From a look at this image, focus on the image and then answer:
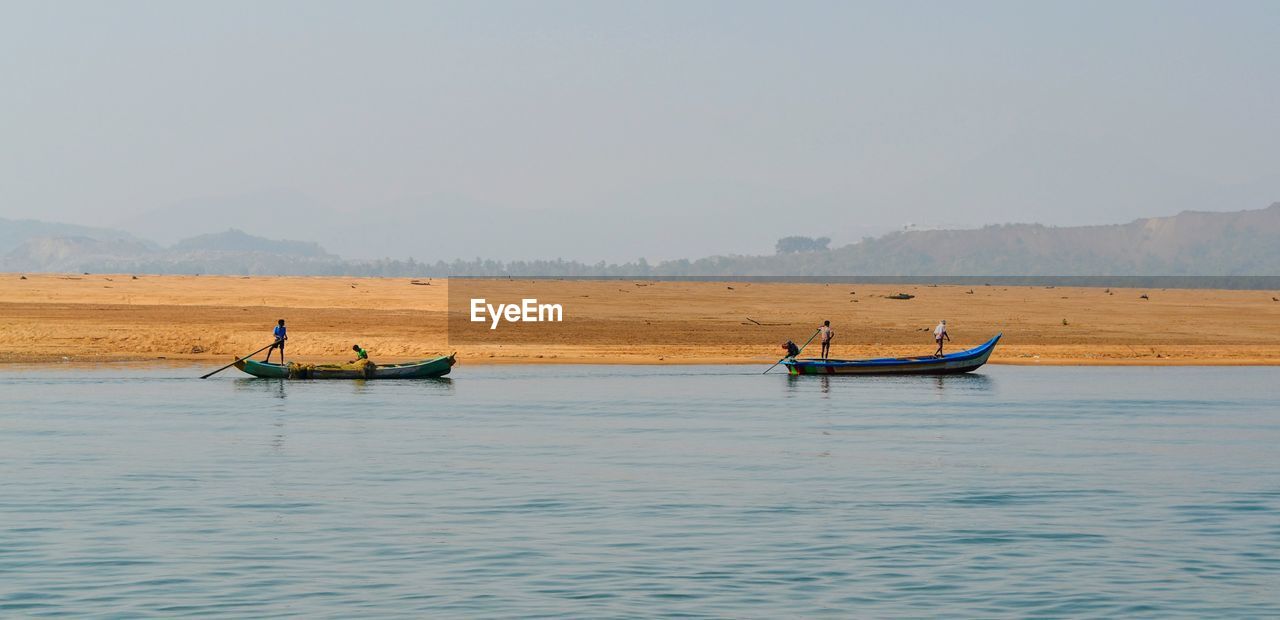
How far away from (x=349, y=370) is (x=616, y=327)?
19.4 meters

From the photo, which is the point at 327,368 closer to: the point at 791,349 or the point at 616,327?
the point at 791,349

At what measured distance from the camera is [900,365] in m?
48.4

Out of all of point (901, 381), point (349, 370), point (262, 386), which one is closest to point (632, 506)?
point (349, 370)

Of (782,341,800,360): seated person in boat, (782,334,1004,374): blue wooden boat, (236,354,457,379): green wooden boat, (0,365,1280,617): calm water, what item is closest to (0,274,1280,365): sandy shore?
(782,341,800,360): seated person in boat

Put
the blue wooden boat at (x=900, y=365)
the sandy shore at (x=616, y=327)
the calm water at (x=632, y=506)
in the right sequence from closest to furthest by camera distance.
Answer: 1. the calm water at (x=632, y=506)
2. the blue wooden boat at (x=900, y=365)
3. the sandy shore at (x=616, y=327)

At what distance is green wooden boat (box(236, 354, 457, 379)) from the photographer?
44.2 m

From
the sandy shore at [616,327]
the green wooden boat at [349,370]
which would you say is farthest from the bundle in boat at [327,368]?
the sandy shore at [616,327]

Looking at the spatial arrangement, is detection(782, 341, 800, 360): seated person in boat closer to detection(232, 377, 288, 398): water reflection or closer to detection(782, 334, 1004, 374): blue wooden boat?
detection(782, 334, 1004, 374): blue wooden boat

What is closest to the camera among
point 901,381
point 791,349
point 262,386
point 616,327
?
point 262,386

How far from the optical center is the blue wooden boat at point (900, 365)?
47969 millimetres

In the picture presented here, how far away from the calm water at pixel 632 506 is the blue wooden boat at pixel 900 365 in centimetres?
777

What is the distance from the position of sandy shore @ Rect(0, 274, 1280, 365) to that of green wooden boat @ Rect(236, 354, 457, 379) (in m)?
6.25

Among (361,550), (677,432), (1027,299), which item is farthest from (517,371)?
(1027,299)

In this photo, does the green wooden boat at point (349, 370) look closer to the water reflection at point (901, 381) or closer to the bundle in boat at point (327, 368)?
the bundle in boat at point (327, 368)
